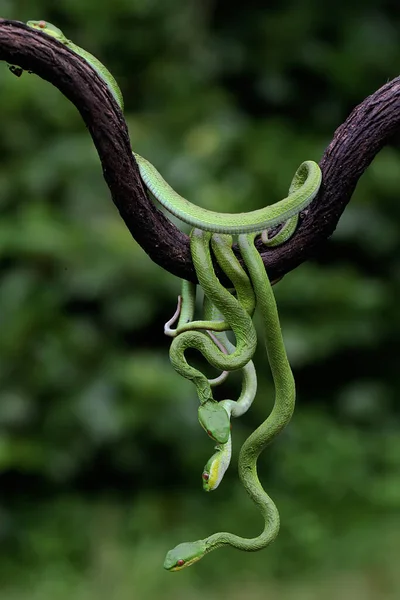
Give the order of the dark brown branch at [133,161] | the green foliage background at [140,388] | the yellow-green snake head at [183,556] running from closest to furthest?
the dark brown branch at [133,161] → the yellow-green snake head at [183,556] → the green foliage background at [140,388]

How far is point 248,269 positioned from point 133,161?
387mm

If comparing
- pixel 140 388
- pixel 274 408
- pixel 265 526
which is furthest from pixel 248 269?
pixel 140 388

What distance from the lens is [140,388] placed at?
534cm

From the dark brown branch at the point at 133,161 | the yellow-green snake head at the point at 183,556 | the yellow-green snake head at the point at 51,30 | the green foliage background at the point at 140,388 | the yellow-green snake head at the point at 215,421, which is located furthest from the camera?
the green foliage background at the point at 140,388

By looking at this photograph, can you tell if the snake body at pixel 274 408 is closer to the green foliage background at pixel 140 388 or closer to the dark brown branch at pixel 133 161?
the dark brown branch at pixel 133 161

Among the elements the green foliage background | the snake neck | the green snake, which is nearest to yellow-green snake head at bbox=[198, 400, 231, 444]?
the green snake

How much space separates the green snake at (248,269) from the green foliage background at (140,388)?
3266 mm

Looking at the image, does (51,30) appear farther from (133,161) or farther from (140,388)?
(140,388)

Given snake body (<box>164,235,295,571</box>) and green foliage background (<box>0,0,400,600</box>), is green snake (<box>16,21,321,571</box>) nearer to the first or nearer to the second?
snake body (<box>164,235,295,571</box>)

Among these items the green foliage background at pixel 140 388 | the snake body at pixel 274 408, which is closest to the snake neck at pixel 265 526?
the snake body at pixel 274 408

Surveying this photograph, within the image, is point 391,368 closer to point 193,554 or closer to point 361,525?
point 361,525

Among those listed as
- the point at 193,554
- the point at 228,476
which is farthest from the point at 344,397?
the point at 193,554

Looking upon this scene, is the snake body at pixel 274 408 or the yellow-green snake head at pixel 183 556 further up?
the snake body at pixel 274 408

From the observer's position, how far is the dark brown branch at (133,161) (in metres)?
1.68
